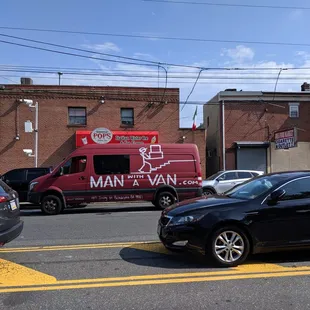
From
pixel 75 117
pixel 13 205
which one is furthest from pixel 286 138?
pixel 13 205

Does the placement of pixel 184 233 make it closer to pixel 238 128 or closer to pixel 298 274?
pixel 298 274

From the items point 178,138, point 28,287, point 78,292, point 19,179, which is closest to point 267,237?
point 78,292

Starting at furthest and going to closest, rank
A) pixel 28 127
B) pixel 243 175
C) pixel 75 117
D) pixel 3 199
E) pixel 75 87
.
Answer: pixel 75 117 → pixel 75 87 → pixel 28 127 → pixel 243 175 → pixel 3 199

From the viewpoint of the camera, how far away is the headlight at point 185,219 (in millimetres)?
5623

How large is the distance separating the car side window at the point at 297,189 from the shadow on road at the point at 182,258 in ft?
3.34

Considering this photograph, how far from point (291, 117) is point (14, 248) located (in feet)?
74.3

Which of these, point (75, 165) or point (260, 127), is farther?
point (260, 127)

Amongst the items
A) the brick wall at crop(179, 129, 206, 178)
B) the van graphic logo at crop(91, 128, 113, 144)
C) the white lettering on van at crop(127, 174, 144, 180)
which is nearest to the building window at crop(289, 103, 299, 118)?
the brick wall at crop(179, 129, 206, 178)

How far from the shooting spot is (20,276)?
205 inches

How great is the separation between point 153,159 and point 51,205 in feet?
13.4

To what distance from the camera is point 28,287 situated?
4.73 m

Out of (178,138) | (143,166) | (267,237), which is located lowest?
(267,237)

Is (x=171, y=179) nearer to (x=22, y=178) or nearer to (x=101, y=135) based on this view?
(x=22, y=178)

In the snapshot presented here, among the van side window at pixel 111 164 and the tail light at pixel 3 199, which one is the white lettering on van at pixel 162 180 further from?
the tail light at pixel 3 199
